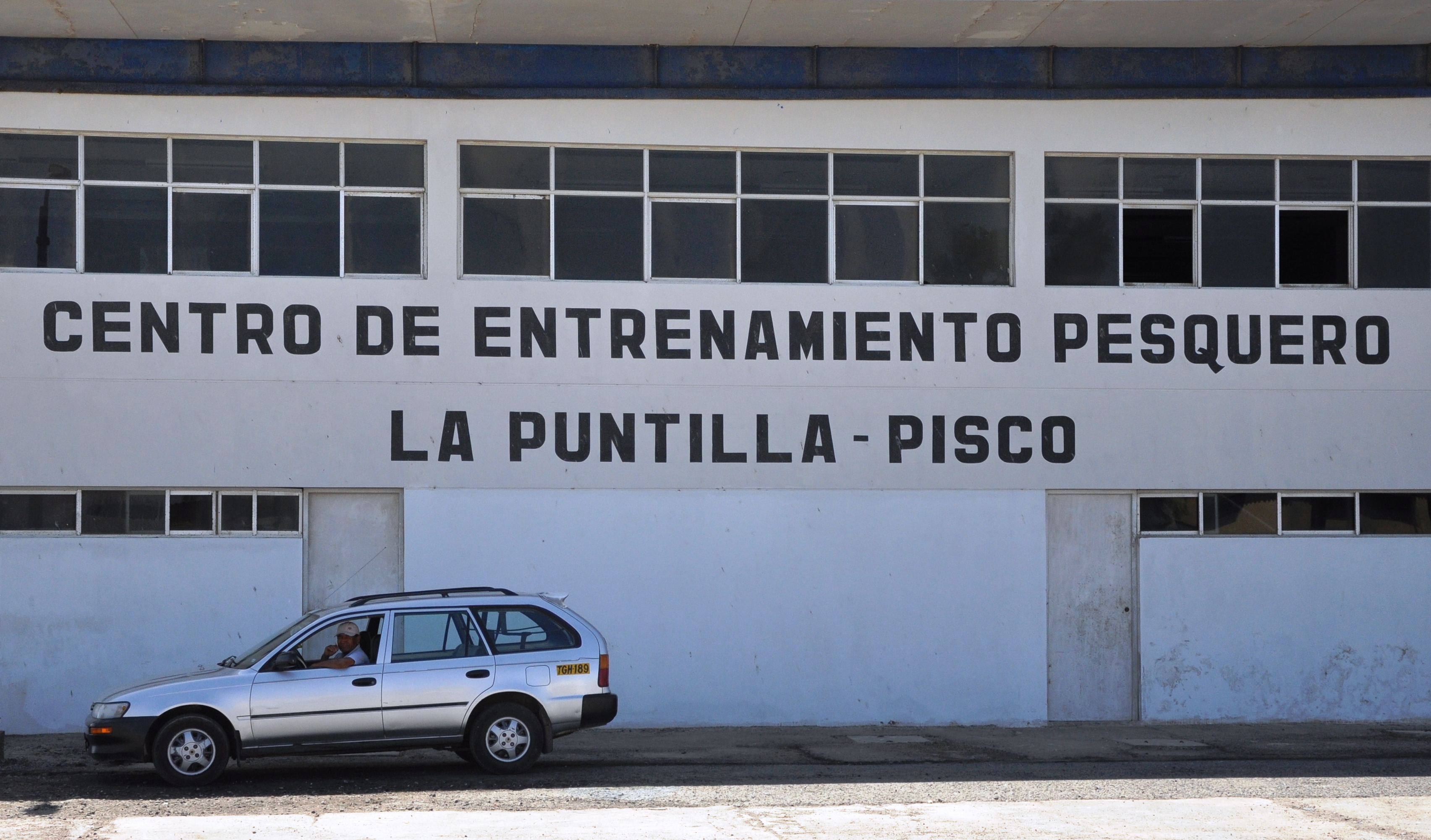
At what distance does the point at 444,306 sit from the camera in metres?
16.1

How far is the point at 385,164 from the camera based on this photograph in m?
16.2

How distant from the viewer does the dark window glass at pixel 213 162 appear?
16031mm

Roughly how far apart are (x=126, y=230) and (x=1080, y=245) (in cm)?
1075

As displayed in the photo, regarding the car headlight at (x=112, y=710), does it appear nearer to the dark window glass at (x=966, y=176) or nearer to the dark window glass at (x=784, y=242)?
the dark window glass at (x=784, y=242)

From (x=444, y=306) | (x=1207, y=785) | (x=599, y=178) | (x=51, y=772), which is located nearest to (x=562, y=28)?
(x=599, y=178)

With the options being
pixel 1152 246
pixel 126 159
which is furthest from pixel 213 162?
pixel 1152 246

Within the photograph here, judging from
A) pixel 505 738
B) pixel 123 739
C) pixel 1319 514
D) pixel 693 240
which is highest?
pixel 693 240

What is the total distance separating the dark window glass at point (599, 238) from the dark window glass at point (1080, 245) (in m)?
4.73

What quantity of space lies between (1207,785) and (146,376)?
1144 cm

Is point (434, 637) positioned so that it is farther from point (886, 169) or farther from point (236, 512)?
point (886, 169)

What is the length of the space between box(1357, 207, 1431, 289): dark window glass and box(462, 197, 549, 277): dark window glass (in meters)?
9.53

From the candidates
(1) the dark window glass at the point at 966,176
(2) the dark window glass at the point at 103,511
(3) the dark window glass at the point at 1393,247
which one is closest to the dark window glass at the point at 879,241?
(1) the dark window glass at the point at 966,176

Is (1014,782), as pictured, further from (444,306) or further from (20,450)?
(20,450)

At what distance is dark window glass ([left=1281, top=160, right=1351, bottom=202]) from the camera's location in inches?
673
